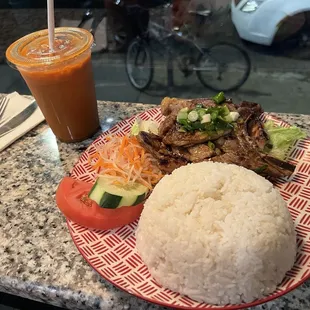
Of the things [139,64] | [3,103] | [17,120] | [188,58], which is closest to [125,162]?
[17,120]

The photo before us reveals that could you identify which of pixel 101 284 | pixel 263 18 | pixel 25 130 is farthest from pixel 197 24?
pixel 101 284

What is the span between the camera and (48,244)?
122 cm

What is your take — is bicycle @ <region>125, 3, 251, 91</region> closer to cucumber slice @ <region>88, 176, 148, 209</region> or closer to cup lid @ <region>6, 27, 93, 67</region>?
cup lid @ <region>6, 27, 93, 67</region>

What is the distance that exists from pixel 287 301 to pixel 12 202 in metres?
0.94

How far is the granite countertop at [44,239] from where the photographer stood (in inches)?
41.3

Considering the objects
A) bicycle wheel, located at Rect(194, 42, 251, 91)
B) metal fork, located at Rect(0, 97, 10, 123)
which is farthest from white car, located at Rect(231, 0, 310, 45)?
metal fork, located at Rect(0, 97, 10, 123)

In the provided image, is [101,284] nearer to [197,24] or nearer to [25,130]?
[25,130]

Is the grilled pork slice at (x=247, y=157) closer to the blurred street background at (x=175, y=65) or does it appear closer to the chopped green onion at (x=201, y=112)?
the chopped green onion at (x=201, y=112)

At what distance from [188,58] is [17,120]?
7.37ft

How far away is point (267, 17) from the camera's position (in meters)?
3.29

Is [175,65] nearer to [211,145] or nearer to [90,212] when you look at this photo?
[211,145]

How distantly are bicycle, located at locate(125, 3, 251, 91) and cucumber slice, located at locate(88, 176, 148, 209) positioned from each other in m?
2.41

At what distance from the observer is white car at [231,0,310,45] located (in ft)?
10.6

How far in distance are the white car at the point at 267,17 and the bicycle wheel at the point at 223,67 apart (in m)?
0.20
